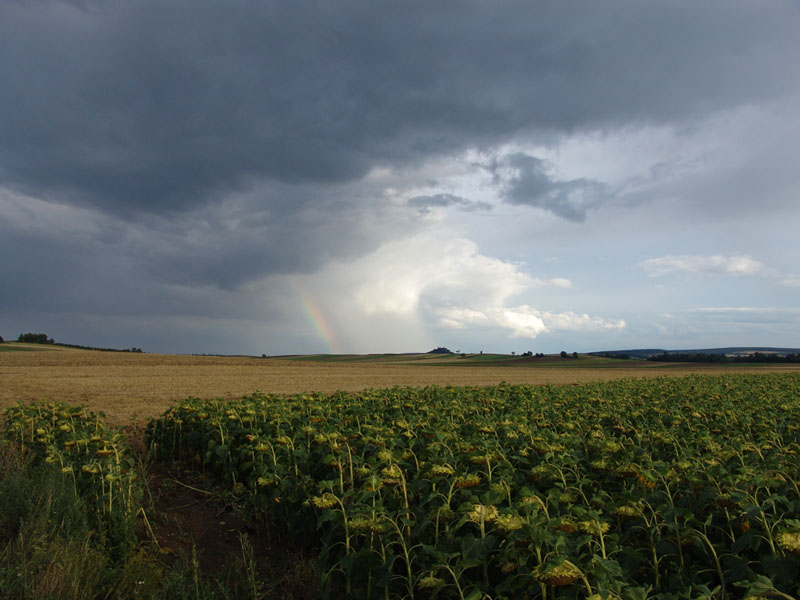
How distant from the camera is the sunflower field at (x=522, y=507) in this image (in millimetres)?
3268

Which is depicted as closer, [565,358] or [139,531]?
[139,531]

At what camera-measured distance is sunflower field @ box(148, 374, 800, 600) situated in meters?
3.27

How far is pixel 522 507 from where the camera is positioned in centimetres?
388

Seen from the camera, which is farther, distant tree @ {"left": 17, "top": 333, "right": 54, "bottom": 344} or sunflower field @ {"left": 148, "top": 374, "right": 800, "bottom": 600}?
distant tree @ {"left": 17, "top": 333, "right": 54, "bottom": 344}

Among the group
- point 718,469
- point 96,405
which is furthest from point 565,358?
point 718,469

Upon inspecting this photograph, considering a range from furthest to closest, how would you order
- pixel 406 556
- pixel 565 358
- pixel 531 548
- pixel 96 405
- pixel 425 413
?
pixel 565 358
pixel 96 405
pixel 425 413
pixel 406 556
pixel 531 548

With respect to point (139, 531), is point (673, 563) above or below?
above

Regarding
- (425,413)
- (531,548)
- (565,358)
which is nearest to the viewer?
(531,548)

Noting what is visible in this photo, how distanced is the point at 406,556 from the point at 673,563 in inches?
82.1

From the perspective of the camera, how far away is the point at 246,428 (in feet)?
27.5

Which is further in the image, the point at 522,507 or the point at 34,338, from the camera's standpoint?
the point at 34,338

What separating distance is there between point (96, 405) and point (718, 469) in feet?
67.4

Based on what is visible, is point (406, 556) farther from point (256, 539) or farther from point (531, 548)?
point (256, 539)

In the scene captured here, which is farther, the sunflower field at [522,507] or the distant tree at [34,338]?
the distant tree at [34,338]
